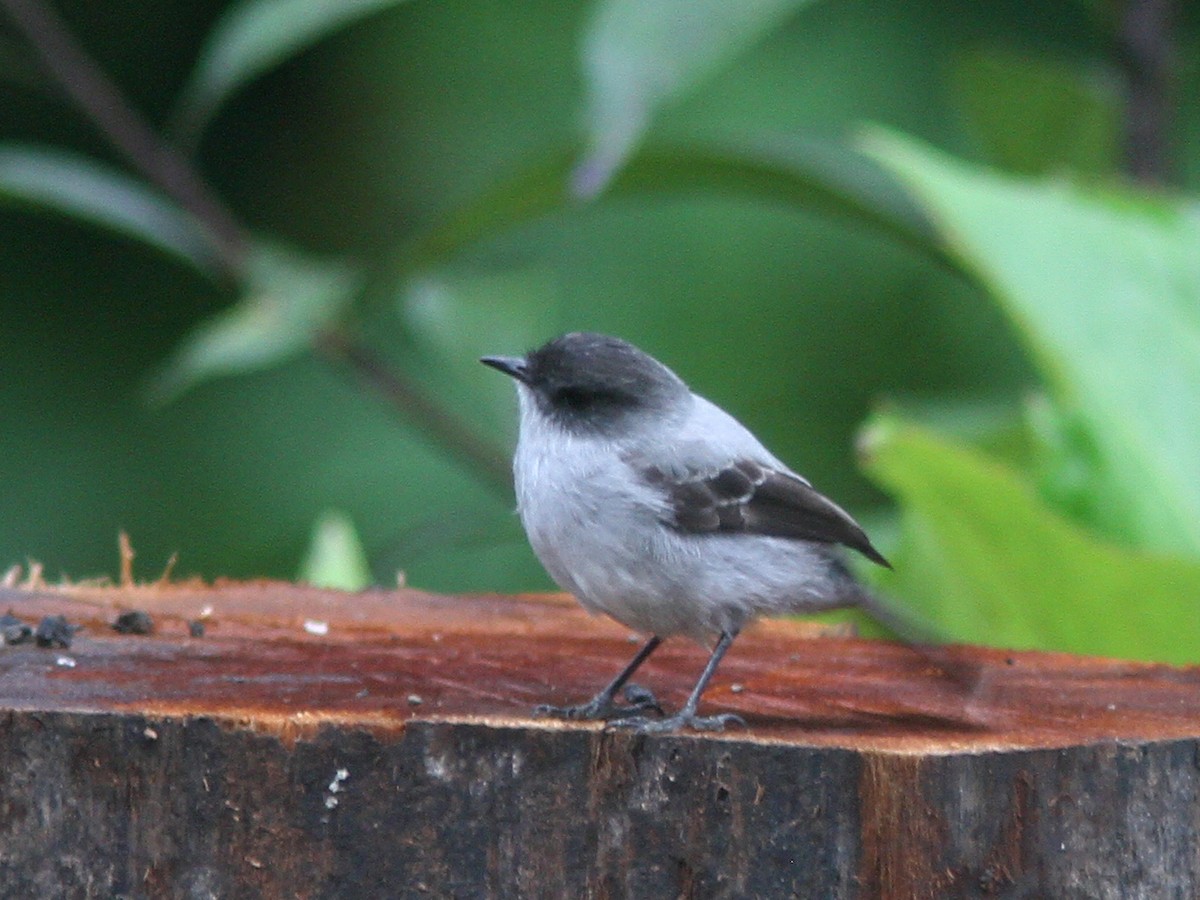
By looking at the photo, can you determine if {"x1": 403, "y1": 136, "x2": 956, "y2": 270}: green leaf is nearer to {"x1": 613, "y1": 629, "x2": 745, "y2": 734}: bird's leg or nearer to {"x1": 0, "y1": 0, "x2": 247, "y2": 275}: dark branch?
{"x1": 0, "y1": 0, "x2": 247, "y2": 275}: dark branch

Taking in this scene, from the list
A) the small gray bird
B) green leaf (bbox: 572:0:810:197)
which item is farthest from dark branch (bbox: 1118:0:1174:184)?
the small gray bird

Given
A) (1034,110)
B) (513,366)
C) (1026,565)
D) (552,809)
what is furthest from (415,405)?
(552,809)

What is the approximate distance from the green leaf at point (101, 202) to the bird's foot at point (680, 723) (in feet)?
7.70

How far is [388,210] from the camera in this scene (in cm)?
636

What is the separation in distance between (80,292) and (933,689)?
4462 mm

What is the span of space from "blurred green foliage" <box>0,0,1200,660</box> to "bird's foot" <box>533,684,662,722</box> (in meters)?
0.84

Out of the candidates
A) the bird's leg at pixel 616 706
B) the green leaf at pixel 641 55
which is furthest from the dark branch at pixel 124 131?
the bird's leg at pixel 616 706

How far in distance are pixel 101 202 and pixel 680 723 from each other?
8.04 feet

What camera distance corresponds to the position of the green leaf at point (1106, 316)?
10.5ft

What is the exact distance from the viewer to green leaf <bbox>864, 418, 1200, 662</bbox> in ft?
9.46

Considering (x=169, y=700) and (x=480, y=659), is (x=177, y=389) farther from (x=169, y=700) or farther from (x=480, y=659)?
Result: (x=169, y=700)

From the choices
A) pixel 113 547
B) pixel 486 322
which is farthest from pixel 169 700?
pixel 113 547

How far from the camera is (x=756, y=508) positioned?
8.20 ft

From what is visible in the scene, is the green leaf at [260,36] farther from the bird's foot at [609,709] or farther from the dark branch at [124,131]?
the bird's foot at [609,709]
